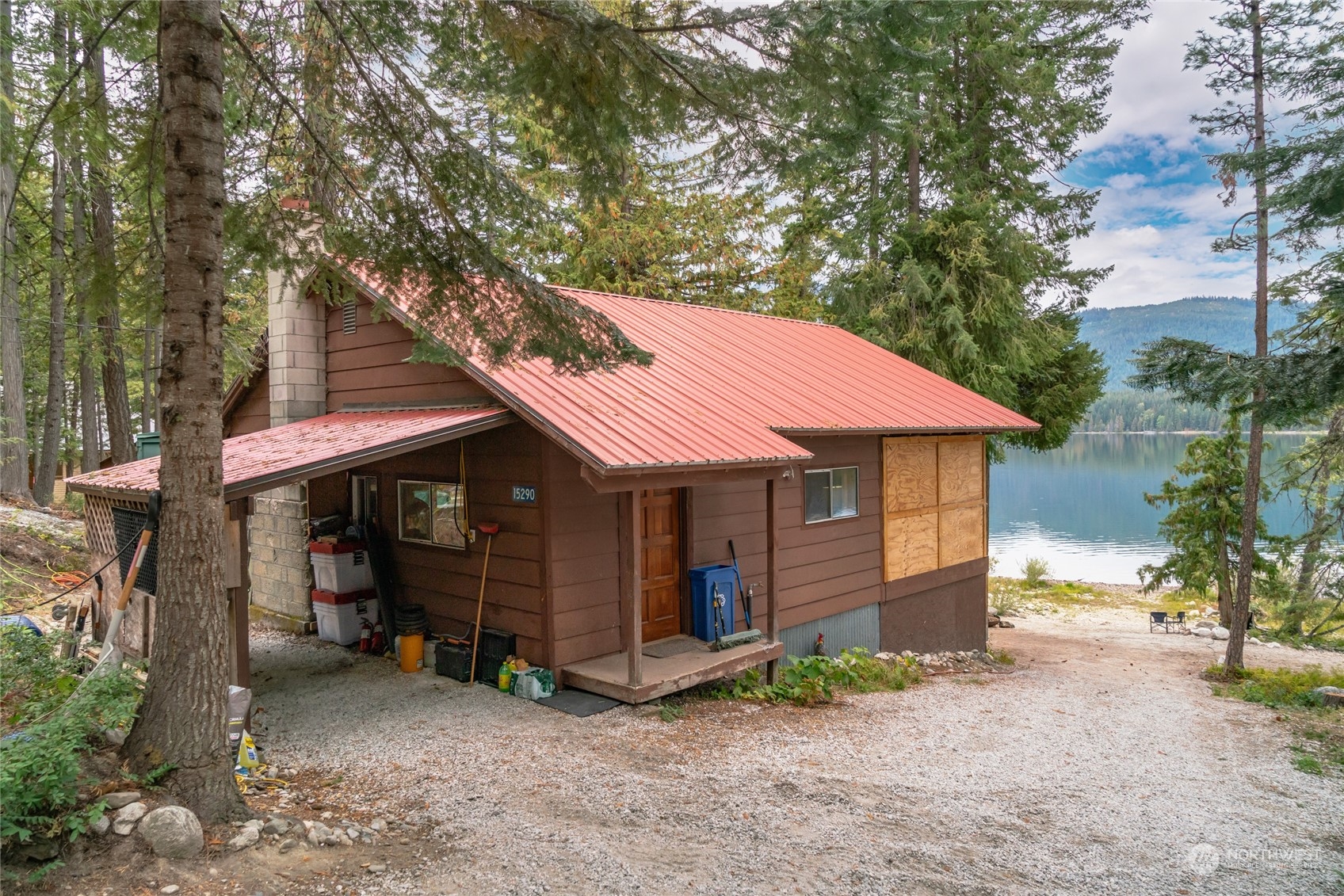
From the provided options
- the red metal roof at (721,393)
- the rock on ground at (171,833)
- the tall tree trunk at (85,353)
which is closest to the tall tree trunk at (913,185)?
the red metal roof at (721,393)

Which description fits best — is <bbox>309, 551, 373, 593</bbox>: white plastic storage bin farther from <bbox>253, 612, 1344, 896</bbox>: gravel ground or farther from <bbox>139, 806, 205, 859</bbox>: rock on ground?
<bbox>139, 806, 205, 859</bbox>: rock on ground

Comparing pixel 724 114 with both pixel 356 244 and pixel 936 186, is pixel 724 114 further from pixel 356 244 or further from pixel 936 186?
pixel 936 186

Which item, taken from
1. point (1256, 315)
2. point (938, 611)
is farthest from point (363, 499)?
point (1256, 315)

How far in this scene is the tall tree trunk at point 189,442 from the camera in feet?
14.1

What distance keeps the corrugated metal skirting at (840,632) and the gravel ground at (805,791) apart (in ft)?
5.27

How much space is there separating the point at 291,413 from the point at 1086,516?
5776 centimetres

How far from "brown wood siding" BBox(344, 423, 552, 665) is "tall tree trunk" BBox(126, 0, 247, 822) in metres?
3.53

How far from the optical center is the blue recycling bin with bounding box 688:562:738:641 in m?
9.02

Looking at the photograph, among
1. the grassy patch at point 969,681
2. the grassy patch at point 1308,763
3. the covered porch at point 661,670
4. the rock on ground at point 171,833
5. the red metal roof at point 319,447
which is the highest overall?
the red metal roof at point 319,447

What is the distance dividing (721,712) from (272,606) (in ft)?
21.6

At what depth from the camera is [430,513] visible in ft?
29.2

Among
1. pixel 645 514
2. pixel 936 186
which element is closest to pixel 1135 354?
pixel 645 514

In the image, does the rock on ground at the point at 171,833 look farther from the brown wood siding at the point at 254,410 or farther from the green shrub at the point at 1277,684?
the green shrub at the point at 1277,684

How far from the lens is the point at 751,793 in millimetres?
5555
